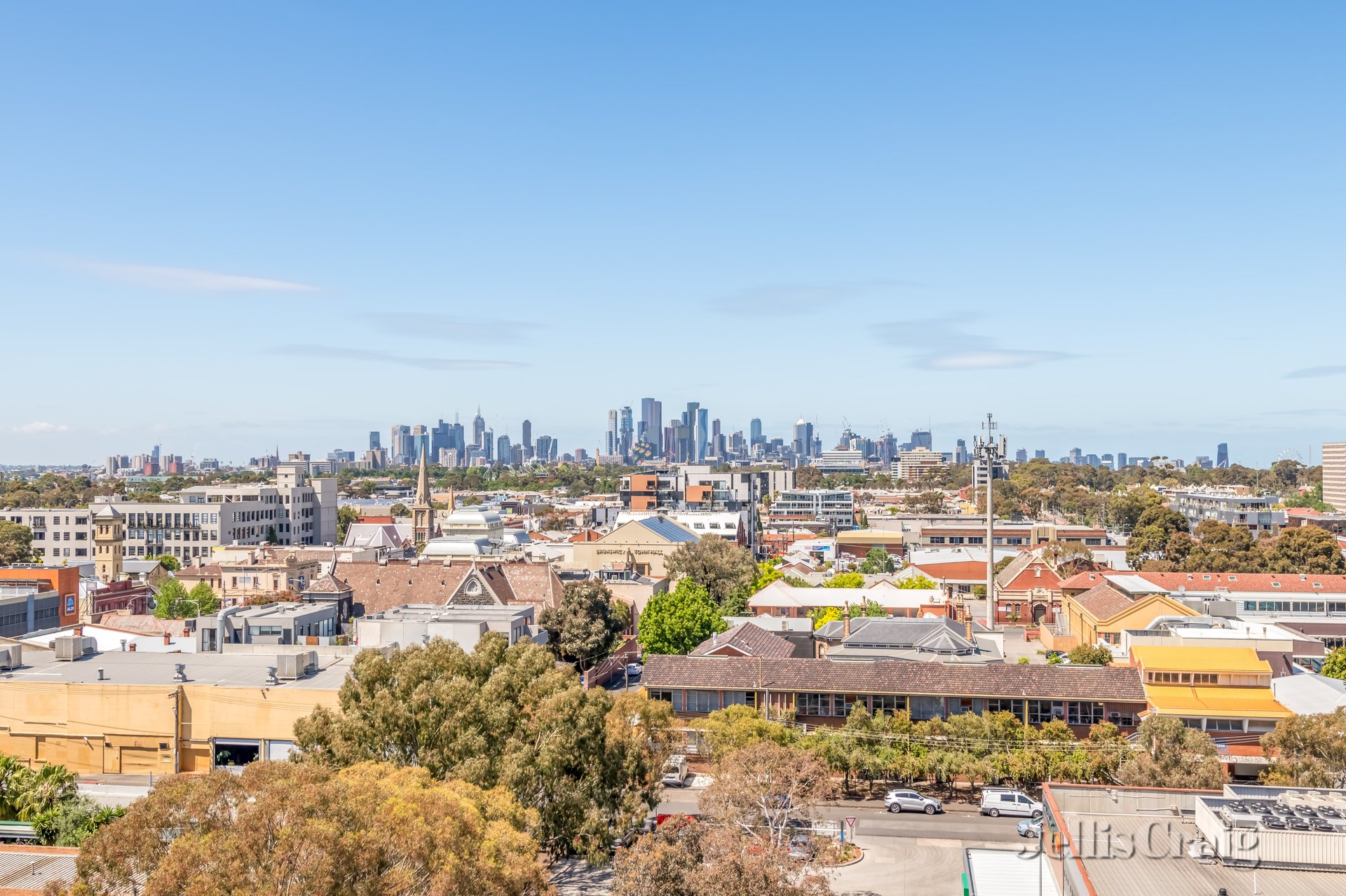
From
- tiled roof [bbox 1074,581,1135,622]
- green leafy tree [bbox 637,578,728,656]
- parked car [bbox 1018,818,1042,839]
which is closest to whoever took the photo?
parked car [bbox 1018,818,1042,839]

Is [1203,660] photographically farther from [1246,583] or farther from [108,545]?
[108,545]

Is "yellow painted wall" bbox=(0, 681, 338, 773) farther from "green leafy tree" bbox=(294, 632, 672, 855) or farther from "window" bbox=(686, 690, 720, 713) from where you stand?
"window" bbox=(686, 690, 720, 713)

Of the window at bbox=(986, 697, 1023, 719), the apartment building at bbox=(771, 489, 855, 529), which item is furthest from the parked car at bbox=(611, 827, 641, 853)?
the apartment building at bbox=(771, 489, 855, 529)

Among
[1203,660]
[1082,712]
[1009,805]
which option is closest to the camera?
[1009,805]

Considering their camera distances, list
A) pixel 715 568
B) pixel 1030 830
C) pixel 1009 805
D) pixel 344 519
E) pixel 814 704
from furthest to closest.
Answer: pixel 344 519, pixel 715 568, pixel 814 704, pixel 1009 805, pixel 1030 830

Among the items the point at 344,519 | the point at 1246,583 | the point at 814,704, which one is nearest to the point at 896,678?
the point at 814,704

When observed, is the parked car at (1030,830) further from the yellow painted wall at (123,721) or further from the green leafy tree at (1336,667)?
the green leafy tree at (1336,667)
